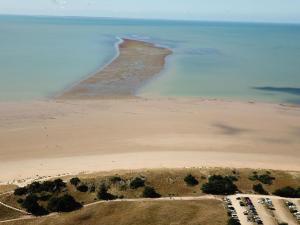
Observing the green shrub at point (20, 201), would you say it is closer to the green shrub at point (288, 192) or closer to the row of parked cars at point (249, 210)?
the row of parked cars at point (249, 210)

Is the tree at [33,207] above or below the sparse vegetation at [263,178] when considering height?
above

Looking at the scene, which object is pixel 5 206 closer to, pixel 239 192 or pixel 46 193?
pixel 46 193

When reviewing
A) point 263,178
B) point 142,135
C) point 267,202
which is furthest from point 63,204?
point 142,135

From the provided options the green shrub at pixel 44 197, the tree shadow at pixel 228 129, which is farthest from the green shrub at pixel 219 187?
the tree shadow at pixel 228 129

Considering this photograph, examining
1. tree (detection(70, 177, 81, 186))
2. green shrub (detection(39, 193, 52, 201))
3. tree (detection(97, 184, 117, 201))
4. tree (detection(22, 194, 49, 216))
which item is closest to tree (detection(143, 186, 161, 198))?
tree (detection(97, 184, 117, 201))

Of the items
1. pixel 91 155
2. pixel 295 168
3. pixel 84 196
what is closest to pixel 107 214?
pixel 84 196

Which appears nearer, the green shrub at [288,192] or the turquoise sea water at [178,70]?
the green shrub at [288,192]
